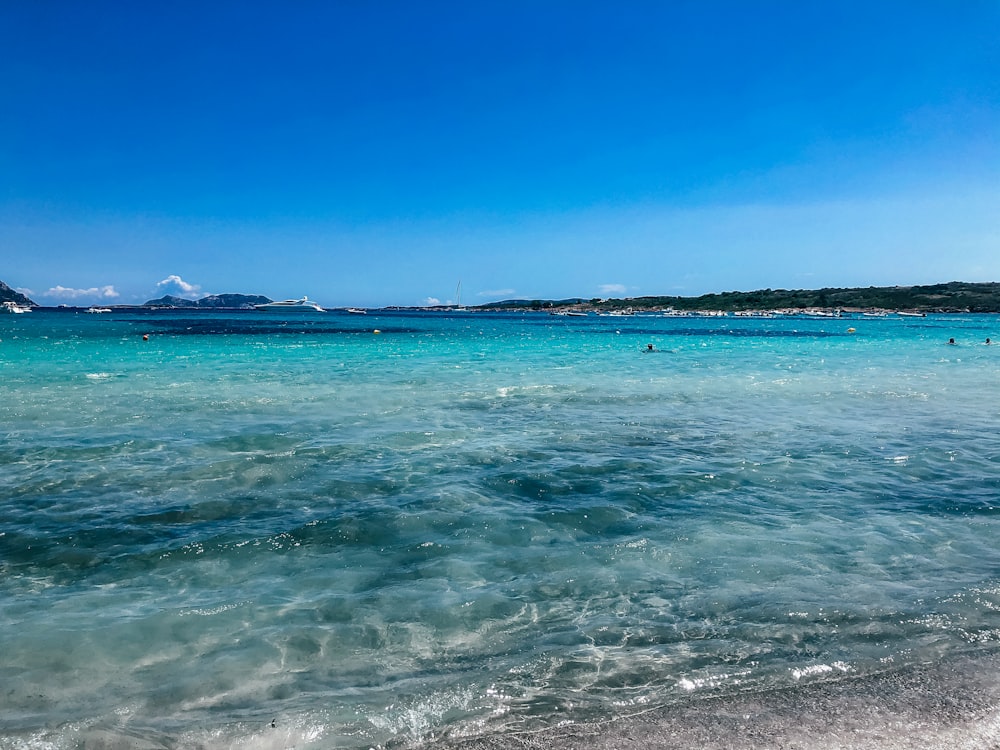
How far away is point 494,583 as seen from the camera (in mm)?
7188

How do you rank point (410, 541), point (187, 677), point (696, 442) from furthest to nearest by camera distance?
point (696, 442) → point (410, 541) → point (187, 677)

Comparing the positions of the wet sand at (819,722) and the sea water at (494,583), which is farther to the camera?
the sea water at (494,583)

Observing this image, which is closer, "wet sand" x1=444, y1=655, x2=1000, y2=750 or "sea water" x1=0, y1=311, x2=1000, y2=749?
"wet sand" x1=444, y1=655, x2=1000, y2=750

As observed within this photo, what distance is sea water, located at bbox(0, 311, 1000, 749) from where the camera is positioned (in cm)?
487

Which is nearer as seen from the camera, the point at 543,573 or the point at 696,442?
the point at 543,573

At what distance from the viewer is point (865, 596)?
22.0 ft

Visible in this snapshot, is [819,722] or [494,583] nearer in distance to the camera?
[819,722]

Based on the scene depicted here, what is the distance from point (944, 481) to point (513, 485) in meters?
7.97

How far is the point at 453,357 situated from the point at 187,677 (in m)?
37.6

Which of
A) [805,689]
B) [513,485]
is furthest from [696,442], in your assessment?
[805,689]

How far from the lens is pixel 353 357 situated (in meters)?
42.4

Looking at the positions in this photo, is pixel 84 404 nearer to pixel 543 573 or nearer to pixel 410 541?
pixel 410 541

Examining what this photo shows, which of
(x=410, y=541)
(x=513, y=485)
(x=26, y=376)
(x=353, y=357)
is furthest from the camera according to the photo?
(x=353, y=357)

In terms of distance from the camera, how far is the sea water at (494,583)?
4.87 metres
